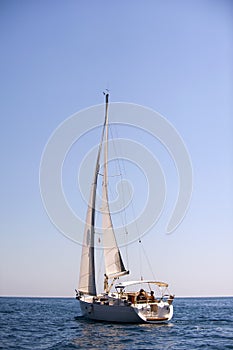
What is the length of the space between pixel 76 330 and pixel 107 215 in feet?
42.2

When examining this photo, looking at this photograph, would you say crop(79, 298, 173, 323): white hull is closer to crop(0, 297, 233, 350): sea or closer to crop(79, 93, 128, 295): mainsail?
crop(0, 297, 233, 350): sea

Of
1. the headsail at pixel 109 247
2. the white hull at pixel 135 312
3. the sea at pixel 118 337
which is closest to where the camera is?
the sea at pixel 118 337

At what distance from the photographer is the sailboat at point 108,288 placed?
120 feet

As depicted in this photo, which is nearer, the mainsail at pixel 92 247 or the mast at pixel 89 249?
the mainsail at pixel 92 247

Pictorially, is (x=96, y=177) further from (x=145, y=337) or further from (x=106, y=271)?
(x=145, y=337)

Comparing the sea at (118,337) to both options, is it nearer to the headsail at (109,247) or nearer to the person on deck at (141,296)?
the person on deck at (141,296)

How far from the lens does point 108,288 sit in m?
44.2

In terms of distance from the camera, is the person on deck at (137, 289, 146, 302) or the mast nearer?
the person on deck at (137, 289, 146, 302)

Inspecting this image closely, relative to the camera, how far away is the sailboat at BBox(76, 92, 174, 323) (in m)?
36.6

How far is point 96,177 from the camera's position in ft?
152

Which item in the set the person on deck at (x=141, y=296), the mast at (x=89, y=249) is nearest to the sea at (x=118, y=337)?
the person on deck at (x=141, y=296)

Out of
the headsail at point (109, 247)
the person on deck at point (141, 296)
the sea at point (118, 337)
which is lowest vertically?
the sea at point (118, 337)

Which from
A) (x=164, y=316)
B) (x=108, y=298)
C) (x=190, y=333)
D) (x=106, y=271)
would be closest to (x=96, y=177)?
(x=106, y=271)

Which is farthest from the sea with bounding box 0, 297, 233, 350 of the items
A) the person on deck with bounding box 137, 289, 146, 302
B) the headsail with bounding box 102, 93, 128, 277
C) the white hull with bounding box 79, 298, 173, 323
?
the headsail with bounding box 102, 93, 128, 277
